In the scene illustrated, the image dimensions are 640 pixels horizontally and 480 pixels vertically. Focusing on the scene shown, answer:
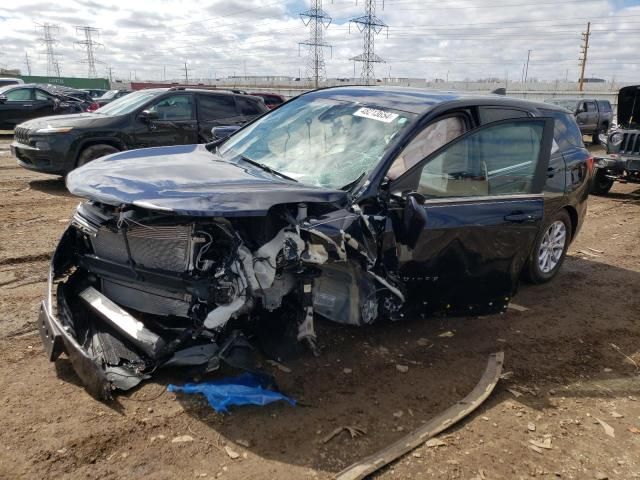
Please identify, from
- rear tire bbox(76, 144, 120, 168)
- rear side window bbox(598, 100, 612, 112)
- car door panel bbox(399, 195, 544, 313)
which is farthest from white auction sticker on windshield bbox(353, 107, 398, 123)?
rear side window bbox(598, 100, 612, 112)

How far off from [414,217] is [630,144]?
9250mm

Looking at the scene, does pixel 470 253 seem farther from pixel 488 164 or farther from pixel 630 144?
pixel 630 144

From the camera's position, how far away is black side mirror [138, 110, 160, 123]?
29.6ft

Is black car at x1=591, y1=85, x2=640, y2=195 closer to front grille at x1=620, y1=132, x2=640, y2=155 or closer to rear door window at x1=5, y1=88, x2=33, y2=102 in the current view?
front grille at x1=620, y1=132, x2=640, y2=155

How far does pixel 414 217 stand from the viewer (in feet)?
10.6

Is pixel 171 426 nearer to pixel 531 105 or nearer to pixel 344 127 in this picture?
pixel 344 127

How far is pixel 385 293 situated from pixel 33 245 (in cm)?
415

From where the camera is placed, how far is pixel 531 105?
4.61 m

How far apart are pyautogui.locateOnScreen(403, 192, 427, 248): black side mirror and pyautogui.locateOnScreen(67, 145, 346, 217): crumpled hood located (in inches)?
16.6

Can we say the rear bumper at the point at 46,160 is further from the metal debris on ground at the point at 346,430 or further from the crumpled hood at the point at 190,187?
the metal debris on ground at the point at 346,430

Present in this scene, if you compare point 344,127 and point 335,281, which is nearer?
point 335,281

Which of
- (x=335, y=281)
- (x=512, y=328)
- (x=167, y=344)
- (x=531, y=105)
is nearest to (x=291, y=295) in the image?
(x=335, y=281)

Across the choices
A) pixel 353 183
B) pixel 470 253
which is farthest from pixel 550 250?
pixel 353 183

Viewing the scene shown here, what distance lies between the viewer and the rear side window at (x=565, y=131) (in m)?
5.05
